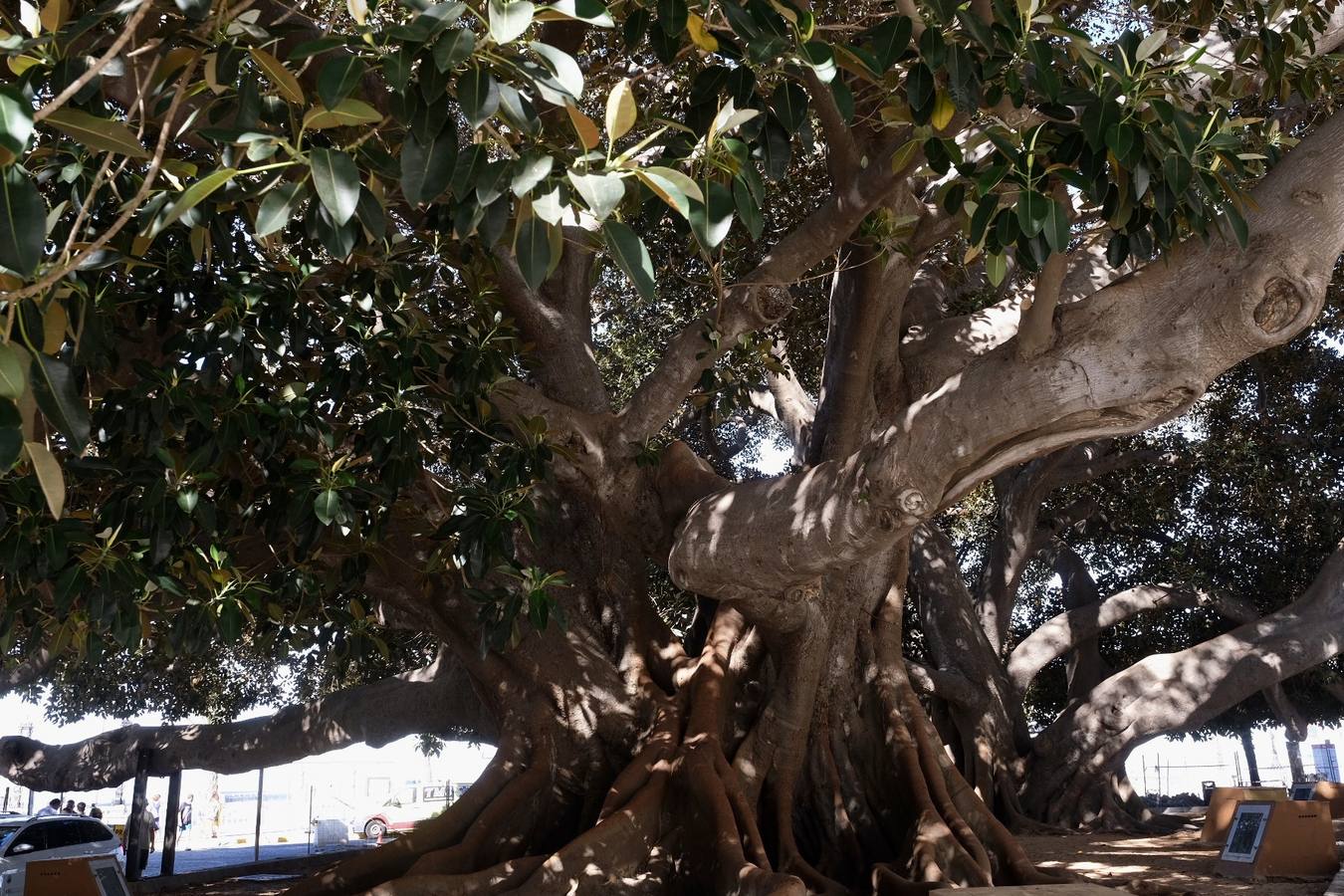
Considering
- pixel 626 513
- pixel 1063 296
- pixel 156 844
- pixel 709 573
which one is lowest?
pixel 156 844

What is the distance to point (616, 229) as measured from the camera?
2094mm

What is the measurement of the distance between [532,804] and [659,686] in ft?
3.61

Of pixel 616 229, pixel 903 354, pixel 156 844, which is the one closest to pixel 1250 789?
pixel 903 354

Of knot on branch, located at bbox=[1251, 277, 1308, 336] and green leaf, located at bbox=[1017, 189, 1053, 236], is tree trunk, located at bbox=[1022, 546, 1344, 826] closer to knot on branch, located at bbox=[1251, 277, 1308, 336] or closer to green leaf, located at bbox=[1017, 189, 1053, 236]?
knot on branch, located at bbox=[1251, 277, 1308, 336]

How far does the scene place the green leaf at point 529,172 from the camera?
217 cm

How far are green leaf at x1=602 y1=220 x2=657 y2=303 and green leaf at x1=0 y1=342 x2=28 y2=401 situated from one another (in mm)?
994

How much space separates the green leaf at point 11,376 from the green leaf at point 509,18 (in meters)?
0.95

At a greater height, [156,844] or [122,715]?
[122,715]

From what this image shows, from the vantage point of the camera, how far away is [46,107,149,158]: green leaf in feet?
6.61

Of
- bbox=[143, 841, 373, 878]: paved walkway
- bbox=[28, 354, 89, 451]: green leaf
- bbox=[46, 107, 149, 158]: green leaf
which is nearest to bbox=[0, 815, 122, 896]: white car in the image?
bbox=[143, 841, 373, 878]: paved walkway

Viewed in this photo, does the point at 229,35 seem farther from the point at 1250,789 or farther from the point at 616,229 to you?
the point at 1250,789

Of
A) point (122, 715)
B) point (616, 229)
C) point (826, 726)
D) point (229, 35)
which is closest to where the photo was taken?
point (616, 229)

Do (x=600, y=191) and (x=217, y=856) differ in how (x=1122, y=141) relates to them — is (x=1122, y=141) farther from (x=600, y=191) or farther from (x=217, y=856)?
(x=217, y=856)

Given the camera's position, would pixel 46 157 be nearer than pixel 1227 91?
Yes
